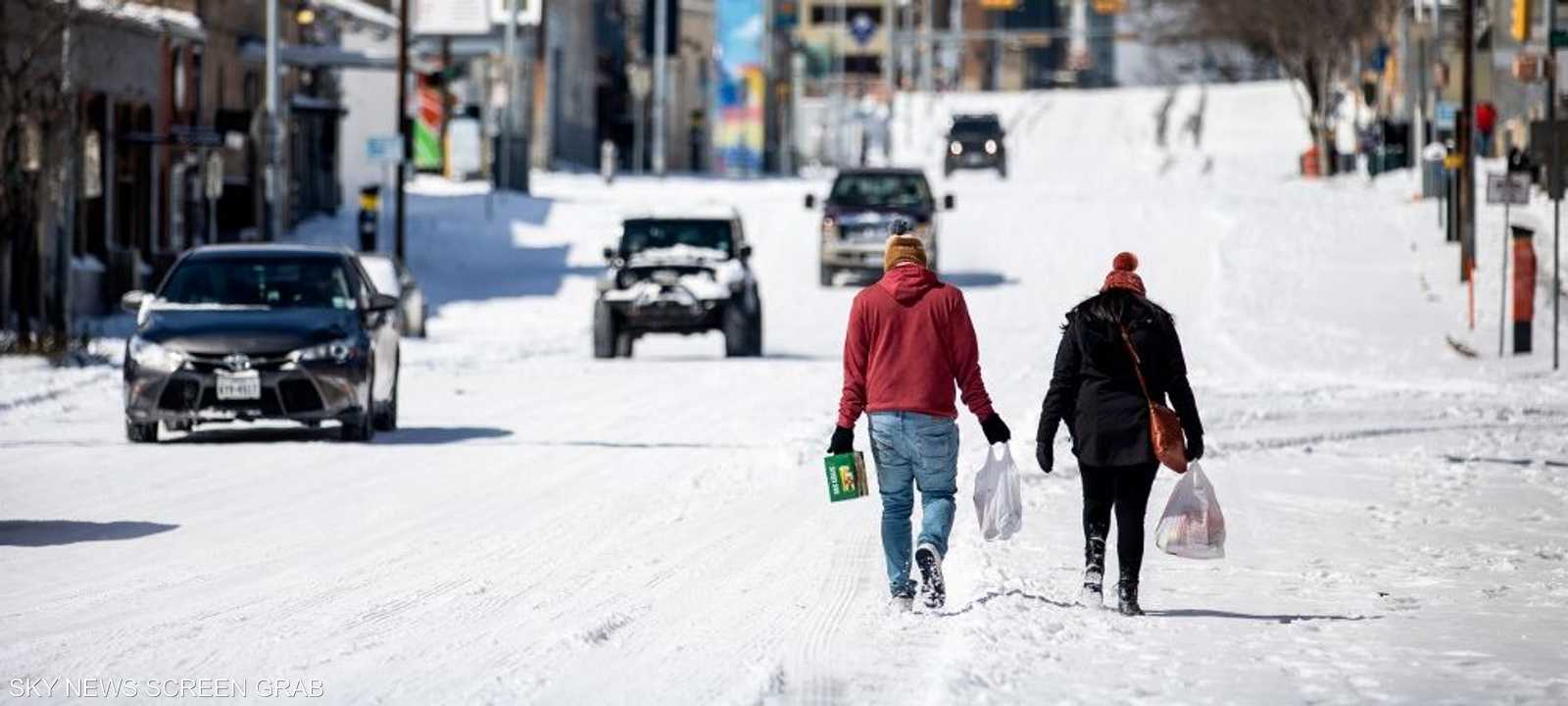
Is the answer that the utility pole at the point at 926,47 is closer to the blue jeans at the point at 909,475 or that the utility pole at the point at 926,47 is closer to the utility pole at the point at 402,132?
the utility pole at the point at 402,132

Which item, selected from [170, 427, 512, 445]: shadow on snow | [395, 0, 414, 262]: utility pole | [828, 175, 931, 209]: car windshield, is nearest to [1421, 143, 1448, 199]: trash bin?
[828, 175, 931, 209]: car windshield

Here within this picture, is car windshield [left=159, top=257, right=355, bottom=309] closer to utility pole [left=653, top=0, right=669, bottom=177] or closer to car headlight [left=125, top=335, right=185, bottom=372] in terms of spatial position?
car headlight [left=125, top=335, right=185, bottom=372]

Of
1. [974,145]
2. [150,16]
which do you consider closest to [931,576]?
[150,16]

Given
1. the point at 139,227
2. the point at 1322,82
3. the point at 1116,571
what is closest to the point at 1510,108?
the point at 1322,82

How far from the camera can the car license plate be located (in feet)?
72.2

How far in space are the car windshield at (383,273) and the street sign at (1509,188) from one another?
1362cm

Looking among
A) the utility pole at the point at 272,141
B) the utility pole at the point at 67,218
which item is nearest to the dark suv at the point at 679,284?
the utility pole at the point at 67,218

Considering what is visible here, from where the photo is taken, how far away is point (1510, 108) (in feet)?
260

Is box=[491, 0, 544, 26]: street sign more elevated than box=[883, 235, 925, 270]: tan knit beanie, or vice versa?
box=[491, 0, 544, 26]: street sign

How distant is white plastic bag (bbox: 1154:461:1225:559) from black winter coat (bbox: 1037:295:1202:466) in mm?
250

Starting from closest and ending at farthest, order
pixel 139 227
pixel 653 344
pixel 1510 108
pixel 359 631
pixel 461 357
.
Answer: pixel 359 631, pixel 461 357, pixel 653 344, pixel 139 227, pixel 1510 108

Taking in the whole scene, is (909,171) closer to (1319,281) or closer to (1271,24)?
(1319,281)

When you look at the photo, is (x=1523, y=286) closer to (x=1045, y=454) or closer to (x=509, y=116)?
(x=1045, y=454)

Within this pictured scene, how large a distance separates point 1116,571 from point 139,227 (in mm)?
41822
